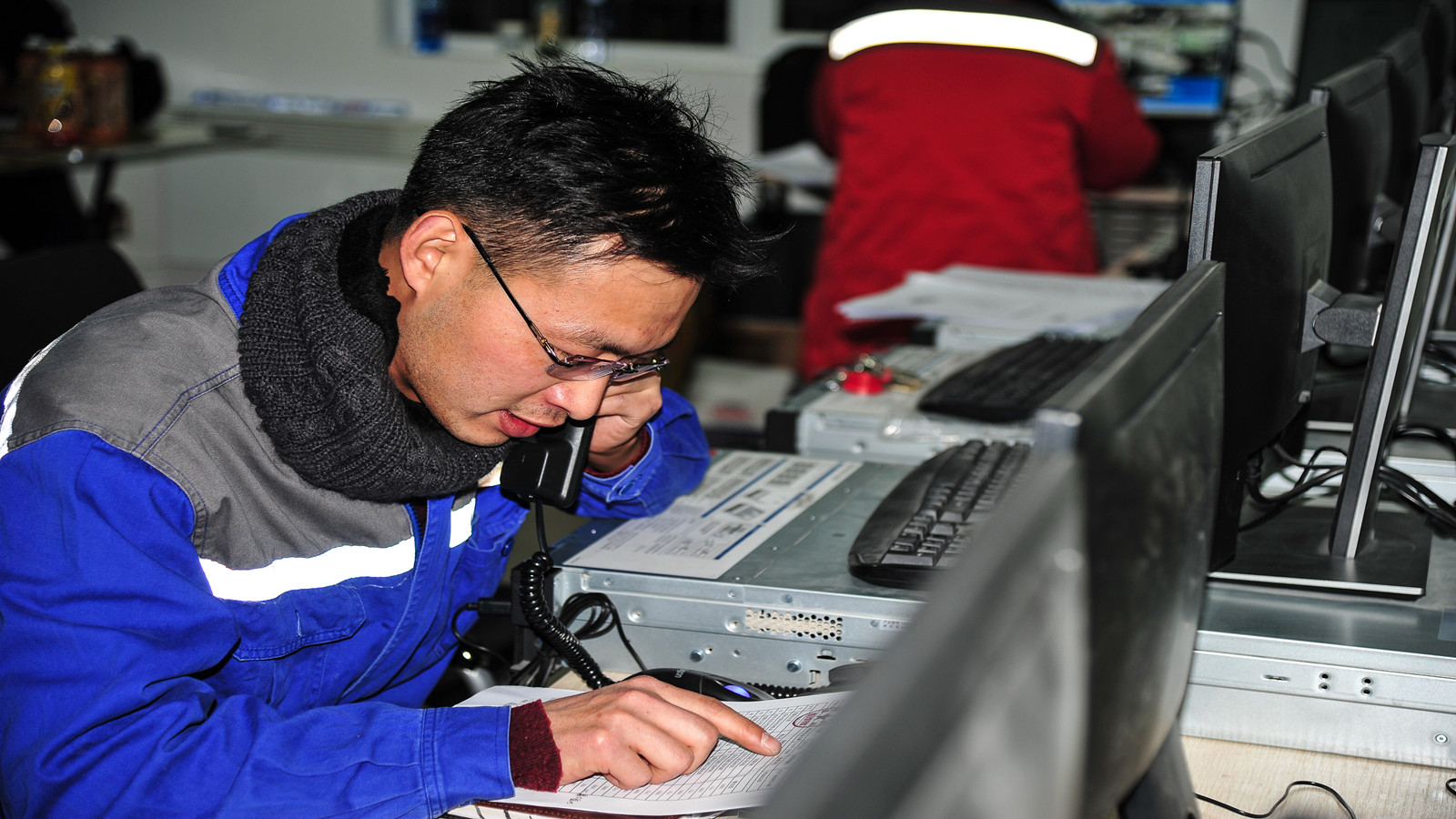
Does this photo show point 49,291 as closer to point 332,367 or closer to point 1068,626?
point 332,367

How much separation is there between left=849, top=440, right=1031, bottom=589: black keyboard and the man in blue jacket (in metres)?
0.20

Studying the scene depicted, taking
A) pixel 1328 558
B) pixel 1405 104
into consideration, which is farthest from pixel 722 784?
pixel 1405 104

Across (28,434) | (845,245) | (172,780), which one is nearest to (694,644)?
(172,780)

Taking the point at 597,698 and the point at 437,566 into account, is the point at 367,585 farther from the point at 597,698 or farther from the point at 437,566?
the point at 597,698

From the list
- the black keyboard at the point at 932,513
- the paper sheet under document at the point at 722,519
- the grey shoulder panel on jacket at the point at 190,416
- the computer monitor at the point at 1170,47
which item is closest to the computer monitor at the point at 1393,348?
the black keyboard at the point at 932,513

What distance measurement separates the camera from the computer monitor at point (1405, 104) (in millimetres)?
1530

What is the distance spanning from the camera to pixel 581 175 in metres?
0.90

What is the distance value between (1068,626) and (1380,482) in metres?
0.81

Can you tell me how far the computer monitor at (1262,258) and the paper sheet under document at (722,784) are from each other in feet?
1.18

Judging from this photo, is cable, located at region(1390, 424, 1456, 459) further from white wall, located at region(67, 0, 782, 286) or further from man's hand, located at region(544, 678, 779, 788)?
white wall, located at region(67, 0, 782, 286)

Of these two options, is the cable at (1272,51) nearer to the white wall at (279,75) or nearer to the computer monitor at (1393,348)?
the white wall at (279,75)

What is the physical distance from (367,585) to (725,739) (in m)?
0.34

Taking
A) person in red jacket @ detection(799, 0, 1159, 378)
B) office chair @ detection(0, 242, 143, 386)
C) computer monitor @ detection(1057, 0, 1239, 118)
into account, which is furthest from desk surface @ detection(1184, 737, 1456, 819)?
computer monitor @ detection(1057, 0, 1239, 118)

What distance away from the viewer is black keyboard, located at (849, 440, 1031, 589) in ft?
3.30
